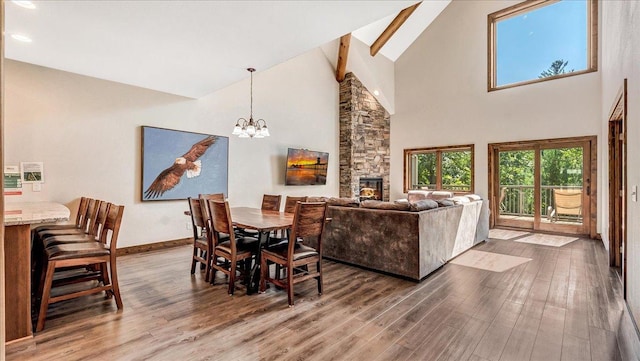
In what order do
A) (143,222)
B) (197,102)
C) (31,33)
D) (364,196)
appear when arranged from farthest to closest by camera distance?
(364,196) < (197,102) < (143,222) < (31,33)

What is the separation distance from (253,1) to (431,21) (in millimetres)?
6975

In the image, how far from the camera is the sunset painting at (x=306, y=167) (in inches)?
272

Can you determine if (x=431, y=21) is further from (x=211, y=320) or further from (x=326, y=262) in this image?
(x=211, y=320)

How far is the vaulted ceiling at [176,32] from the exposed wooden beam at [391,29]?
457 cm

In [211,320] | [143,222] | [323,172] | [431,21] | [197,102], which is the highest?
[431,21]

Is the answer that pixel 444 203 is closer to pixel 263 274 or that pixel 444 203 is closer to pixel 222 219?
pixel 263 274

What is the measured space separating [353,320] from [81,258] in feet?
7.62

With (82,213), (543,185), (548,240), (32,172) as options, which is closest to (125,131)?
(32,172)

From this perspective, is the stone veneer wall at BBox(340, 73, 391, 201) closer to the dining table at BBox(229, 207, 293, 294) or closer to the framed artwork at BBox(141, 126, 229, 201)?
the framed artwork at BBox(141, 126, 229, 201)

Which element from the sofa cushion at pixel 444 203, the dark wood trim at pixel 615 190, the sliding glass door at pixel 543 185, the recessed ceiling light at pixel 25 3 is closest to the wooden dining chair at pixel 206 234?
the recessed ceiling light at pixel 25 3

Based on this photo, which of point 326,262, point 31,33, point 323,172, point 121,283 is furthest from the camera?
point 323,172

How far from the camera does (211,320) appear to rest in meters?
2.53

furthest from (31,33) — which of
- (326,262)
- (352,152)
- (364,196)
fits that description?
(364,196)

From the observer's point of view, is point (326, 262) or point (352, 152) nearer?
point (326, 262)
